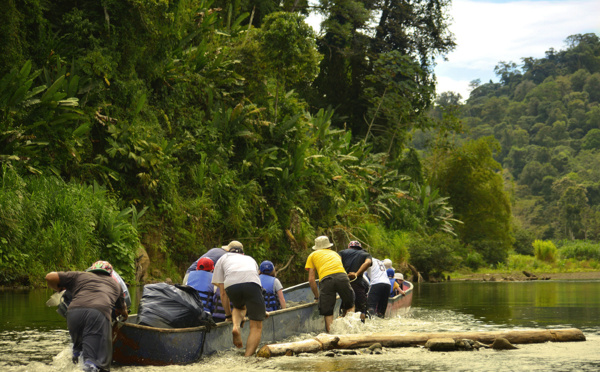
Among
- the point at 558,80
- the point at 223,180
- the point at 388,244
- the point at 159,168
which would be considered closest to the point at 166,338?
the point at 159,168

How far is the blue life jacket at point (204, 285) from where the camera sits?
9.52 metres

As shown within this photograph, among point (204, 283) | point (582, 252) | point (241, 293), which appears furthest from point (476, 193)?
point (241, 293)

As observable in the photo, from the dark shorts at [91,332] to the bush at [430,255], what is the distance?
1077 inches

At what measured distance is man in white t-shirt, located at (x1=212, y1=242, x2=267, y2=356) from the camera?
8.97m

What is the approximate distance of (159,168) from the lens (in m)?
21.8

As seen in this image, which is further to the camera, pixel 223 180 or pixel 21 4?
pixel 223 180

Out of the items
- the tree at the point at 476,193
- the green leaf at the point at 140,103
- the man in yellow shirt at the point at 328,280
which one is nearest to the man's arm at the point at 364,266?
the man in yellow shirt at the point at 328,280

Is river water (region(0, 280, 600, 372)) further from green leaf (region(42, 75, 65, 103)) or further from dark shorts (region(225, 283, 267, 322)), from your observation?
green leaf (region(42, 75, 65, 103))

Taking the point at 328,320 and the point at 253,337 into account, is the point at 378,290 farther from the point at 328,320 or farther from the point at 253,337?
the point at 253,337

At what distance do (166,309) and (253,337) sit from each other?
4.04 ft

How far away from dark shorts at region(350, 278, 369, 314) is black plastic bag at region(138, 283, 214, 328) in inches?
181

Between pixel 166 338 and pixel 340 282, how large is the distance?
12.6ft

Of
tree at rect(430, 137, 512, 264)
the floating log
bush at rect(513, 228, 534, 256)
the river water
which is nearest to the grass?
tree at rect(430, 137, 512, 264)

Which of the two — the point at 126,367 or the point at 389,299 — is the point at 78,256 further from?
the point at 126,367
